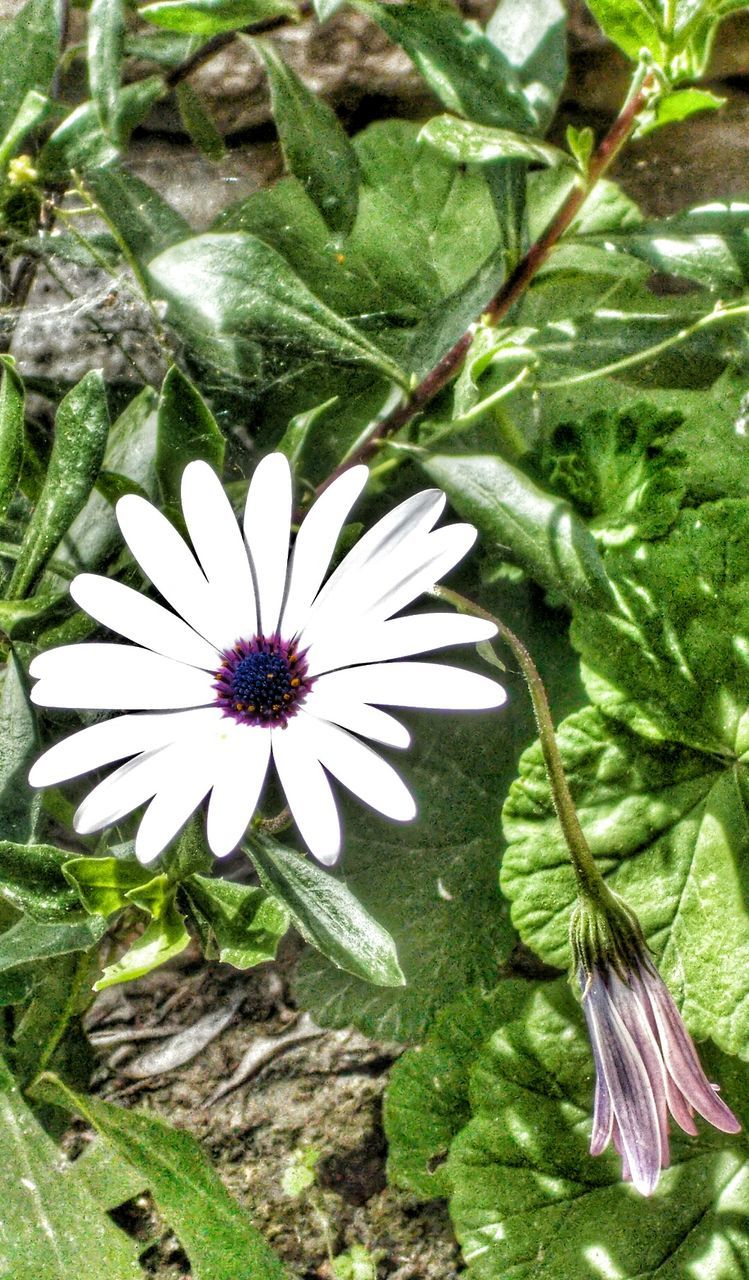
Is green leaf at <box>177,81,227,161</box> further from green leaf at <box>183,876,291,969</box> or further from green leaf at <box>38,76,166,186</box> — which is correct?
green leaf at <box>183,876,291,969</box>

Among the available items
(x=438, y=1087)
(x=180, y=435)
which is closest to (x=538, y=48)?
(x=180, y=435)

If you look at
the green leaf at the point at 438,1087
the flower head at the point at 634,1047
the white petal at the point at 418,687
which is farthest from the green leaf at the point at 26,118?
the green leaf at the point at 438,1087

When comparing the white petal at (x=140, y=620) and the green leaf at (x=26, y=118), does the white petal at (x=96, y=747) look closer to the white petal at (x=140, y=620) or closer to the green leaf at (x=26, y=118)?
the white petal at (x=140, y=620)

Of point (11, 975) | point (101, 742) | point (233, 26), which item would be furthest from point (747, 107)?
point (11, 975)

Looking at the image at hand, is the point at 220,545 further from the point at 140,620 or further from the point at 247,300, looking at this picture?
the point at 247,300

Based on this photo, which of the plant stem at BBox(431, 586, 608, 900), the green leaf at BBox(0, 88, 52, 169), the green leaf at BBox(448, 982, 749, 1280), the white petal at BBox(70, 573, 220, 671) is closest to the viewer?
the plant stem at BBox(431, 586, 608, 900)

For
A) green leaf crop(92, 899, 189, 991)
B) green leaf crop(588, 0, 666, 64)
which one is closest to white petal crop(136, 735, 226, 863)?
green leaf crop(92, 899, 189, 991)

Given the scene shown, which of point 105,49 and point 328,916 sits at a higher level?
point 105,49
